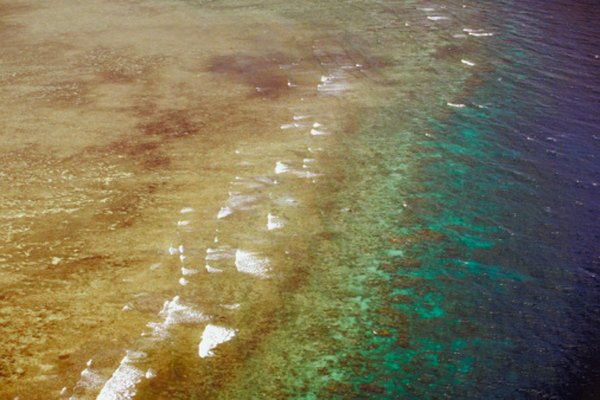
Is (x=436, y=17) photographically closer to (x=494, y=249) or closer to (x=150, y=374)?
(x=494, y=249)

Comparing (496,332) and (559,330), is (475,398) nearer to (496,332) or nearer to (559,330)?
(496,332)

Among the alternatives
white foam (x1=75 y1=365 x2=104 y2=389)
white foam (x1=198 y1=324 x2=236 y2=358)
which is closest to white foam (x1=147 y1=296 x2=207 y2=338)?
white foam (x1=198 y1=324 x2=236 y2=358)

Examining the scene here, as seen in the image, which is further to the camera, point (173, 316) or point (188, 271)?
point (188, 271)

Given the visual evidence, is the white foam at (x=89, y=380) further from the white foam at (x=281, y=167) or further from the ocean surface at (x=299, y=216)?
the white foam at (x=281, y=167)

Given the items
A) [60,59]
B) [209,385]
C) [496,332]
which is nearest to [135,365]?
[209,385]

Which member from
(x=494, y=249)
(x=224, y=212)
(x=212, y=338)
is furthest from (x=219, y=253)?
(x=494, y=249)

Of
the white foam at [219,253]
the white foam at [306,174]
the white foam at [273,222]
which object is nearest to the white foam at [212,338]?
the white foam at [219,253]

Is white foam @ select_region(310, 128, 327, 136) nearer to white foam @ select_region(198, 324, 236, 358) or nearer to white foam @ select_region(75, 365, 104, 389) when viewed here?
white foam @ select_region(198, 324, 236, 358)
